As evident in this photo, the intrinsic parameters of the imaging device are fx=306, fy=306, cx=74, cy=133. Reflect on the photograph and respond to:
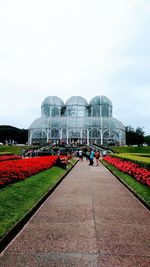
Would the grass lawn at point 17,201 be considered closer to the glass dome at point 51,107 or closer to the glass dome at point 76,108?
the glass dome at point 76,108

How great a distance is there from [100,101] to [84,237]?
84.0 metres

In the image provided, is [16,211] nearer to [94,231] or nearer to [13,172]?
[94,231]

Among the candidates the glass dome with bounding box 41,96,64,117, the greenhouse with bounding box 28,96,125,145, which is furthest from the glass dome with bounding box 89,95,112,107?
the glass dome with bounding box 41,96,64,117

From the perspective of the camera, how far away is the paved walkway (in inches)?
198

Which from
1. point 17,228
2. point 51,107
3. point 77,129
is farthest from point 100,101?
point 17,228

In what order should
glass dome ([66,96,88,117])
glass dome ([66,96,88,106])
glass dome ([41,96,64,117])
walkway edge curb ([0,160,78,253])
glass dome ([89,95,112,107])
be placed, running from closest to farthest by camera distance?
walkway edge curb ([0,160,78,253])
glass dome ([66,96,88,117])
glass dome ([66,96,88,106])
glass dome ([89,95,112,107])
glass dome ([41,96,64,117])

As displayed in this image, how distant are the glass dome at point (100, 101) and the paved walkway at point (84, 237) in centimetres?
7960

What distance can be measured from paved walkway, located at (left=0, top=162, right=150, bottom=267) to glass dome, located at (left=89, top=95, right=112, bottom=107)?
79602mm

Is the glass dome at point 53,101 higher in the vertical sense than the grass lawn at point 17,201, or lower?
higher

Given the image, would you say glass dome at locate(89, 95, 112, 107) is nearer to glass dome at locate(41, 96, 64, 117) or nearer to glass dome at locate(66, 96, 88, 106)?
glass dome at locate(66, 96, 88, 106)

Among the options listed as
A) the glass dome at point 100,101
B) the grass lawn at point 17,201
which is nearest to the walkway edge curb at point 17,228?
the grass lawn at point 17,201

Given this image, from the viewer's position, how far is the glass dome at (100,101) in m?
88.9

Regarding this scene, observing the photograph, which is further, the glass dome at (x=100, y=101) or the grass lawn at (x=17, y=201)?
the glass dome at (x=100, y=101)

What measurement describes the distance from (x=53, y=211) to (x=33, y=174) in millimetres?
8626
